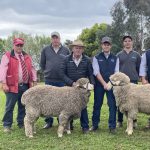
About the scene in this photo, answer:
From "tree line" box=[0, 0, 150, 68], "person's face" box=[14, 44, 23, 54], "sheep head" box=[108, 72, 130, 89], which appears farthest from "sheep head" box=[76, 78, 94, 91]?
"tree line" box=[0, 0, 150, 68]

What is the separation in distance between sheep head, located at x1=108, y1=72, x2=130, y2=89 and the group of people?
210 mm

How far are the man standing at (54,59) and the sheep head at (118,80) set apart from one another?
5.60 ft

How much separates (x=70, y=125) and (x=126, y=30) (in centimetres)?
4501

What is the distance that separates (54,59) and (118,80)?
2.11 m

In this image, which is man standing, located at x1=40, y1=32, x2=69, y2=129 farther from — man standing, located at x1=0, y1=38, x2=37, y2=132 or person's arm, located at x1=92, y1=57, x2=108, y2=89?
person's arm, located at x1=92, y1=57, x2=108, y2=89

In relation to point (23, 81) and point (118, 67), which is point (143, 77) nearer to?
point (118, 67)

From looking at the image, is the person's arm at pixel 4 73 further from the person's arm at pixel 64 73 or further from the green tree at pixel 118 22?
the green tree at pixel 118 22

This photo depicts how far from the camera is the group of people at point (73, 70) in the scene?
11.7 m

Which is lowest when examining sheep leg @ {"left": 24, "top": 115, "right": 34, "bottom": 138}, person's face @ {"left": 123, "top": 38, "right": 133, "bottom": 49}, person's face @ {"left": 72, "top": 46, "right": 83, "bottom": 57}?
sheep leg @ {"left": 24, "top": 115, "right": 34, "bottom": 138}

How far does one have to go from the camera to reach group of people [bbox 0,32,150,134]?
1169cm

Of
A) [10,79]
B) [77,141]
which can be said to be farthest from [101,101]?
[10,79]

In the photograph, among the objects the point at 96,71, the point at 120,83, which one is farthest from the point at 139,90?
the point at 96,71

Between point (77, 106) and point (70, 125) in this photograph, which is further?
point (70, 125)

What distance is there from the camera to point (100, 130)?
39.8 ft
